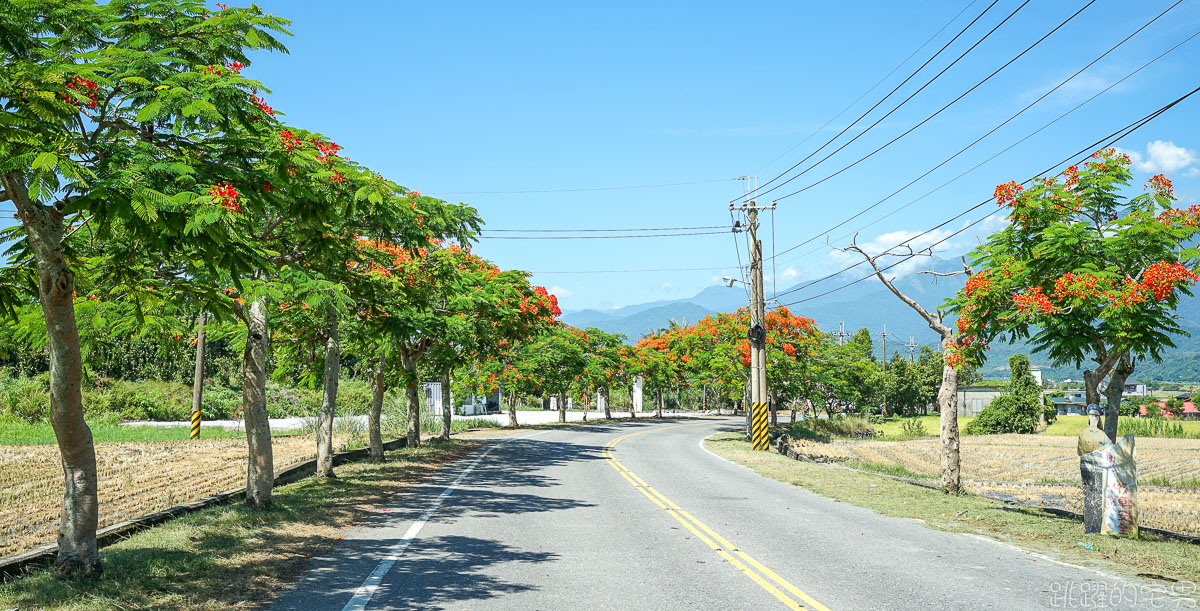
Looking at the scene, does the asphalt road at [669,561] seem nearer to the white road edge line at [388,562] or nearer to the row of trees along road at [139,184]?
the white road edge line at [388,562]

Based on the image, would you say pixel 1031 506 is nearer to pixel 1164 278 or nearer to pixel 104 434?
pixel 1164 278

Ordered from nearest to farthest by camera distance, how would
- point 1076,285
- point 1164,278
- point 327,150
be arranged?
1. point 1164,278
2. point 1076,285
3. point 327,150

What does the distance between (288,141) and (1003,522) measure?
12.0 meters

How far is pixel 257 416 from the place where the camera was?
42.2 feet

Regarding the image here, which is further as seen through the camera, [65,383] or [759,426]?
[759,426]

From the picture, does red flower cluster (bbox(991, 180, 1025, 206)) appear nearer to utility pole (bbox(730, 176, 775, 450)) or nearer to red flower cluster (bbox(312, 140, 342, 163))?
red flower cluster (bbox(312, 140, 342, 163))

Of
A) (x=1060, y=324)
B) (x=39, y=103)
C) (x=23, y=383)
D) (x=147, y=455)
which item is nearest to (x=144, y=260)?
(x=39, y=103)

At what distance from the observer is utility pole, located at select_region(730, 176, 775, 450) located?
1158 inches

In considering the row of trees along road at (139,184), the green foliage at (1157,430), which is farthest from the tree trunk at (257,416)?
the green foliage at (1157,430)

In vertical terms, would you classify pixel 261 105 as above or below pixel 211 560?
above

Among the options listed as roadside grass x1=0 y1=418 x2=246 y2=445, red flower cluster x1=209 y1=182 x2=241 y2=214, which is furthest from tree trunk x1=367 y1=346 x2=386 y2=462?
red flower cluster x1=209 y1=182 x2=241 y2=214

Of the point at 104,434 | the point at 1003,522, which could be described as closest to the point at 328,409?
the point at 1003,522

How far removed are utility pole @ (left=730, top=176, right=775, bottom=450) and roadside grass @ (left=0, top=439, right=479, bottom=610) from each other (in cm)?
1757

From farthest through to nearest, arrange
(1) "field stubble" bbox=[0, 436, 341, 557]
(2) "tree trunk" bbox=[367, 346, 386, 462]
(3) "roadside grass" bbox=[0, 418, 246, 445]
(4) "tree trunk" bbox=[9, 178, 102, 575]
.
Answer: (3) "roadside grass" bbox=[0, 418, 246, 445]
(2) "tree trunk" bbox=[367, 346, 386, 462]
(1) "field stubble" bbox=[0, 436, 341, 557]
(4) "tree trunk" bbox=[9, 178, 102, 575]
